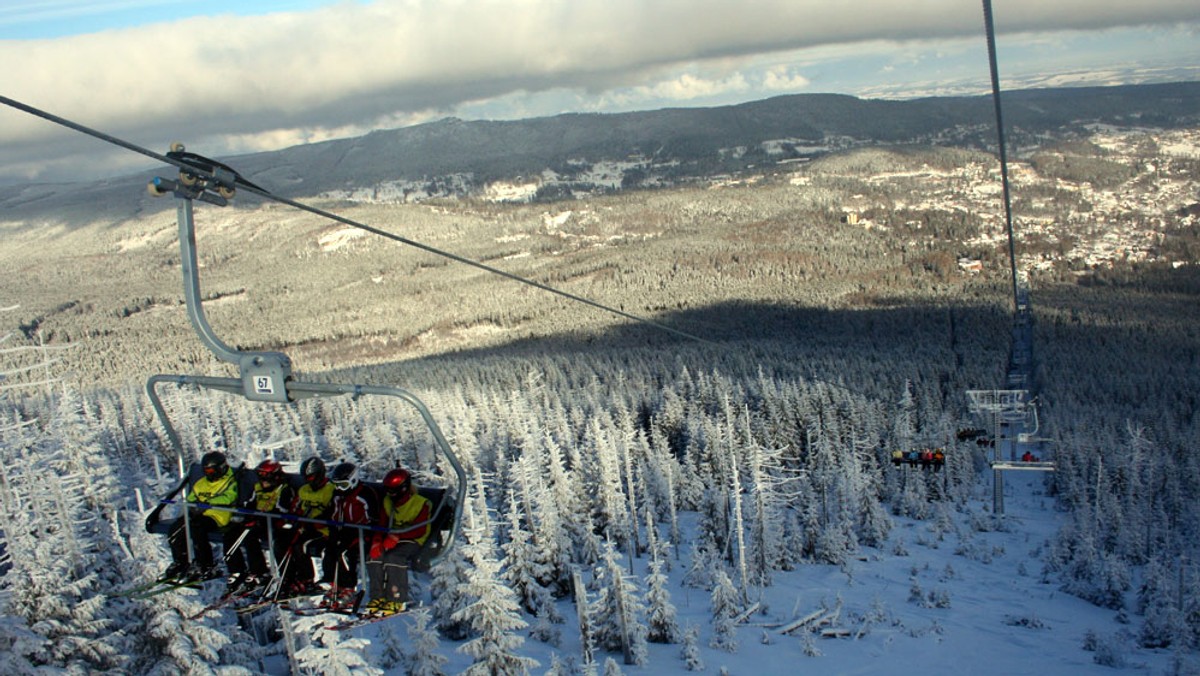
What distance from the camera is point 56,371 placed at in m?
103

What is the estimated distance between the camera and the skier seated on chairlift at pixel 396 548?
26.9ft

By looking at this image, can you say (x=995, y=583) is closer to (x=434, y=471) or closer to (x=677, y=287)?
(x=434, y=471)

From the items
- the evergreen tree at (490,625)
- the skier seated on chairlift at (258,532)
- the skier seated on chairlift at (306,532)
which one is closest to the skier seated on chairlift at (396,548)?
the skier seated on chairlift at (306,532)

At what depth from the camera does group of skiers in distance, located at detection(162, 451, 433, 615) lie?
325 inches

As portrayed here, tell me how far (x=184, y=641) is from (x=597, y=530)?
901 inches

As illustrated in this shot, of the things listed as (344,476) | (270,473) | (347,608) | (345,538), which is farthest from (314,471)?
(347,608)

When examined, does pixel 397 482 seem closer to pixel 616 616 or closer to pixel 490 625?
pixel 490 625

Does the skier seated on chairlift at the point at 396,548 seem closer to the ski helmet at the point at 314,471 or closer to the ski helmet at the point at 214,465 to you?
the ski helmet at the point at 314,471

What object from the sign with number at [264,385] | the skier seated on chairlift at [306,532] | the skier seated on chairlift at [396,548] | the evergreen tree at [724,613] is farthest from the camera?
the evergreen tree at [724,613]

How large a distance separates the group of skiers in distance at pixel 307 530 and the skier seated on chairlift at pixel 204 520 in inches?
0.5

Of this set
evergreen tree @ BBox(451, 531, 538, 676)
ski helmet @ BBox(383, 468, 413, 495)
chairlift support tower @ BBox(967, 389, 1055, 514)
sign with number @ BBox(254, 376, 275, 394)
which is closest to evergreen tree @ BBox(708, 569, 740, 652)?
evergreen tree @ BBox(451, 531, 538, 676)

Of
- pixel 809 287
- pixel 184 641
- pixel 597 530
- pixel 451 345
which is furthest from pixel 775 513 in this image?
pixel 809 287

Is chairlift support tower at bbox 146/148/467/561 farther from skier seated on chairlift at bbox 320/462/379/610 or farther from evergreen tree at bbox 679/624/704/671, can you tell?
evergreen tree at bbox 679/624/704/671

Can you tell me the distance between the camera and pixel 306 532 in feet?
28.3
